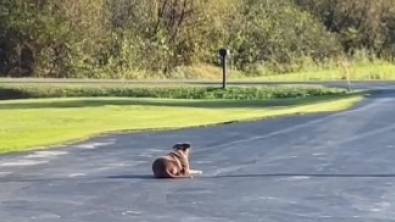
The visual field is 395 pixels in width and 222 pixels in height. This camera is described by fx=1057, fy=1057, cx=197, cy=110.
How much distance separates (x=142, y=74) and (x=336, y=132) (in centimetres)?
3337

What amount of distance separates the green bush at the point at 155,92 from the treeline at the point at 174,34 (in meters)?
10.7

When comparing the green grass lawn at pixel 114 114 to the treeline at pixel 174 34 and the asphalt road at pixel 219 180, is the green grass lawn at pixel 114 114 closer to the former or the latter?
the asphalt road at pixel 219 180

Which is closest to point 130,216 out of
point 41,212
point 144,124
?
point 41,212

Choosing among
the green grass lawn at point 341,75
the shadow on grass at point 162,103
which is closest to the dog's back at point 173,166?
the shadow on grass at point 162,103

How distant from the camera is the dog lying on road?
54.0 feet

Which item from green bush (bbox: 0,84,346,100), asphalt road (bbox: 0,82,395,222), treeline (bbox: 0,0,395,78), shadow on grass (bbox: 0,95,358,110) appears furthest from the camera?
treeline (bbox: 0,0,395,78)

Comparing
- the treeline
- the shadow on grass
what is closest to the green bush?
the shadow on grass

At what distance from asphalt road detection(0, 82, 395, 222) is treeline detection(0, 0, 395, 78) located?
3148 cm

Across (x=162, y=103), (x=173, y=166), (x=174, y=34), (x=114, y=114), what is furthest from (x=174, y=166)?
(x=174, y=34)

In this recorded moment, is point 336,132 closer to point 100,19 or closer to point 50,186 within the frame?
point 50,186

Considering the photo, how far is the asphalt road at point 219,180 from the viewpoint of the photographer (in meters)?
12.9

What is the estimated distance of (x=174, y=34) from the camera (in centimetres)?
6294

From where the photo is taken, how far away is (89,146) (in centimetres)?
2281

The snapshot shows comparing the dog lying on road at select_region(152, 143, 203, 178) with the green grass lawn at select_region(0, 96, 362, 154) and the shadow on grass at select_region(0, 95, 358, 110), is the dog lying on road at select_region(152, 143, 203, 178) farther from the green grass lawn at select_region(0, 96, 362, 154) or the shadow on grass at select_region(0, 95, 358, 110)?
the shadow on grass at select_region(0, 95, 358, 110)
